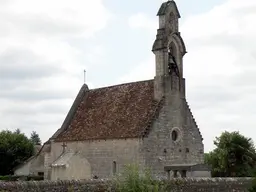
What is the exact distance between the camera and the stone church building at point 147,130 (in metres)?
37.7

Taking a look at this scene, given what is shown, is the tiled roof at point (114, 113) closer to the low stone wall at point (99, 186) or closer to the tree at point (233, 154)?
the low stone wall at point (99, 186)

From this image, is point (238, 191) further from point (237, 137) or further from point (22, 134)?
point (22, 134)

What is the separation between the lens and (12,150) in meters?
55.8

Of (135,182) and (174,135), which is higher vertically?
(174,135)

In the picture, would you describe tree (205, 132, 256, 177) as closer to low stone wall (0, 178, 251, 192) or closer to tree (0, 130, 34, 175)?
low stone wall (0, 178, 251, 192)

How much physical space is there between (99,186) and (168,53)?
19708 mm

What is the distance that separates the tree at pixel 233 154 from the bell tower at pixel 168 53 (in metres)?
12.1

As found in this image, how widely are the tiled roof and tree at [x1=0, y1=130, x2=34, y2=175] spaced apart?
13.3 metres

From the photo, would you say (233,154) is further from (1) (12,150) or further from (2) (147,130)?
(1) (12,150)

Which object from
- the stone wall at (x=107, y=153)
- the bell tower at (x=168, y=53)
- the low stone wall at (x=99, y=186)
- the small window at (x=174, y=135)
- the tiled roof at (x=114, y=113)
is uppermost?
the bell tower at (x=168, y=53)

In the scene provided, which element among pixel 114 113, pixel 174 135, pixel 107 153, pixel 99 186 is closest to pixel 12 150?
pixel 114 113

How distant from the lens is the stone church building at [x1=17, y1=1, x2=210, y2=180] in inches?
1483

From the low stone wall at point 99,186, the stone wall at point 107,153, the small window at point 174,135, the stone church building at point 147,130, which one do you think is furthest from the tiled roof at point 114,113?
the low stone wall at point 99,186

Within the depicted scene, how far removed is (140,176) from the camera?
64.9ft
